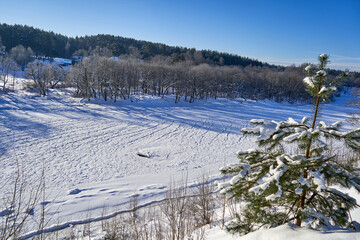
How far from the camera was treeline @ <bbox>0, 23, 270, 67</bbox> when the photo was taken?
8744cm

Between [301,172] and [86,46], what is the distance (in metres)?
122

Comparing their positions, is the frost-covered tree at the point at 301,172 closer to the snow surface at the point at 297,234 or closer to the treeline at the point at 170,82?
the snow surface at the point at 297,234

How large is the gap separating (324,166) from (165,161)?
51.8 feet

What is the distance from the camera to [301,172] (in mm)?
3428

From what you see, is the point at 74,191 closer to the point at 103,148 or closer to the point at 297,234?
the point at 103,148

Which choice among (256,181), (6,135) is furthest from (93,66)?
(256,181)

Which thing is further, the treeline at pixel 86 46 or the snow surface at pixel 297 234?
the treeline at pixel 86 46

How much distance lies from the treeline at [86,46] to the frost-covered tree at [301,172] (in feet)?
267

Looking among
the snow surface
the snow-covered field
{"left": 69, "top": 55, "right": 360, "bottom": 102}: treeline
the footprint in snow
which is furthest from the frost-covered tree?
{"left": 69, "top": 55, "right": 360, "bottom": 102}: treeline

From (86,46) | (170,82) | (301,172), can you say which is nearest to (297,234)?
(301,172)

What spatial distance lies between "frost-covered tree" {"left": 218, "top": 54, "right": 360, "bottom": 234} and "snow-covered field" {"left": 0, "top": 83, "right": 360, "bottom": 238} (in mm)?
1569

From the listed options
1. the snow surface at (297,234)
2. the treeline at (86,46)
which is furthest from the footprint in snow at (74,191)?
the treeline at (86,46)

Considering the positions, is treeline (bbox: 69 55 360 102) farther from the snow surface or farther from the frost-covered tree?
the snow surface

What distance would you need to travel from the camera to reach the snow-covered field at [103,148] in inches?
502
